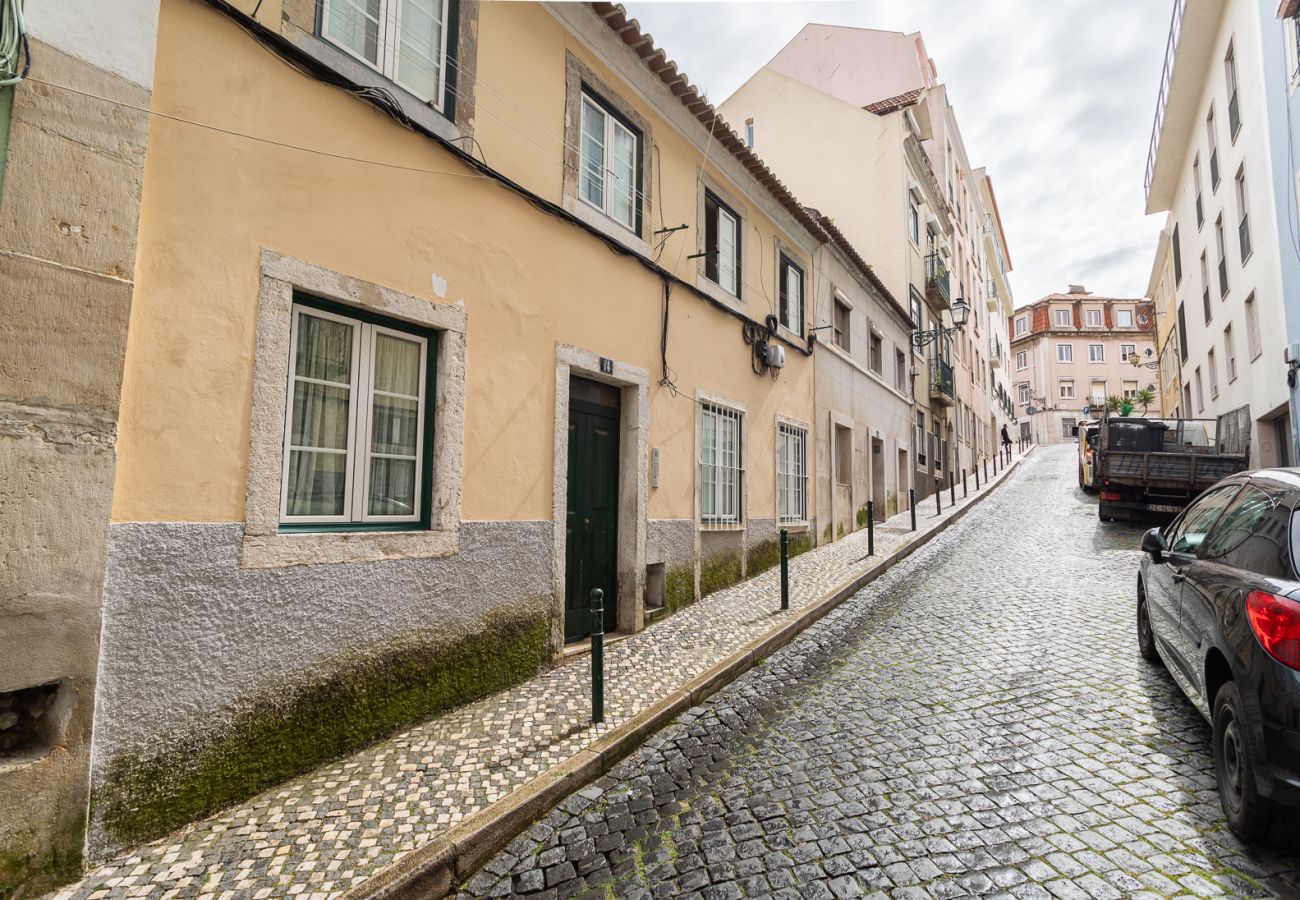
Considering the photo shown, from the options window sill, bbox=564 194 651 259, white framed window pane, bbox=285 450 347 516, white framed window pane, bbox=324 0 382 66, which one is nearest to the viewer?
white framed window pane, bbox=285 450 347 516

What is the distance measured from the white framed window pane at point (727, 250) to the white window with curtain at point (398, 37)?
452cm

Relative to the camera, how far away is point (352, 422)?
4.23m

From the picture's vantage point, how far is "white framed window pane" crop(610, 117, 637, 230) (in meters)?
6.78

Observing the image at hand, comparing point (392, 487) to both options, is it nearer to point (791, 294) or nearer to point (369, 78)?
point (369, 78)

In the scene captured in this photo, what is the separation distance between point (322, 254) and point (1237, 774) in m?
5.43

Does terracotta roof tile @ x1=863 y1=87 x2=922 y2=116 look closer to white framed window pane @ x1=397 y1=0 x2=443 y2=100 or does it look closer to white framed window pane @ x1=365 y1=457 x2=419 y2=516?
white framed window pane @ x1=397 y1=0 x2=443 y2=100

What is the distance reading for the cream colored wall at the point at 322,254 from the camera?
129 inches

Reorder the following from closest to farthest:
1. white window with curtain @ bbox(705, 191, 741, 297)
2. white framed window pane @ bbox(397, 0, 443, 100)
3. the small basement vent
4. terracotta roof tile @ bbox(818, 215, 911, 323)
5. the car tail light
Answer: the car tail light → the small basement vent → white framed window pane @ bbox(397, 0, 443, 100) → white window with curtain @ bbox(705, 191, 741, 297) → terracotta roof tile @ bbox(818, 215, 911, 323)

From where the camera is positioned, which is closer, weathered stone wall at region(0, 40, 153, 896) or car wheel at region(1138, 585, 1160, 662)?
weathered stone wall at region(0, 40, 153, 896)

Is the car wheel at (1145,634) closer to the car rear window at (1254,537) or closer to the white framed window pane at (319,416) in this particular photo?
the car rear window at (1254,537)

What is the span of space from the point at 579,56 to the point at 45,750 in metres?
6.47

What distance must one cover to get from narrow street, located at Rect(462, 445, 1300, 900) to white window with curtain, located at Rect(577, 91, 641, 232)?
4824 millimetres

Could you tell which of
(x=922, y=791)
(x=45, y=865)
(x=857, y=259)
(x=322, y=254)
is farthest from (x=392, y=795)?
(x=857, y=259)

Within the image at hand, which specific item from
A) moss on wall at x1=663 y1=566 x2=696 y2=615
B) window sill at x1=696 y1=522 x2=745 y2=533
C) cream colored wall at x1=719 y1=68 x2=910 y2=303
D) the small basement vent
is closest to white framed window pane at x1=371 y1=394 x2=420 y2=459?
the small basement vent
